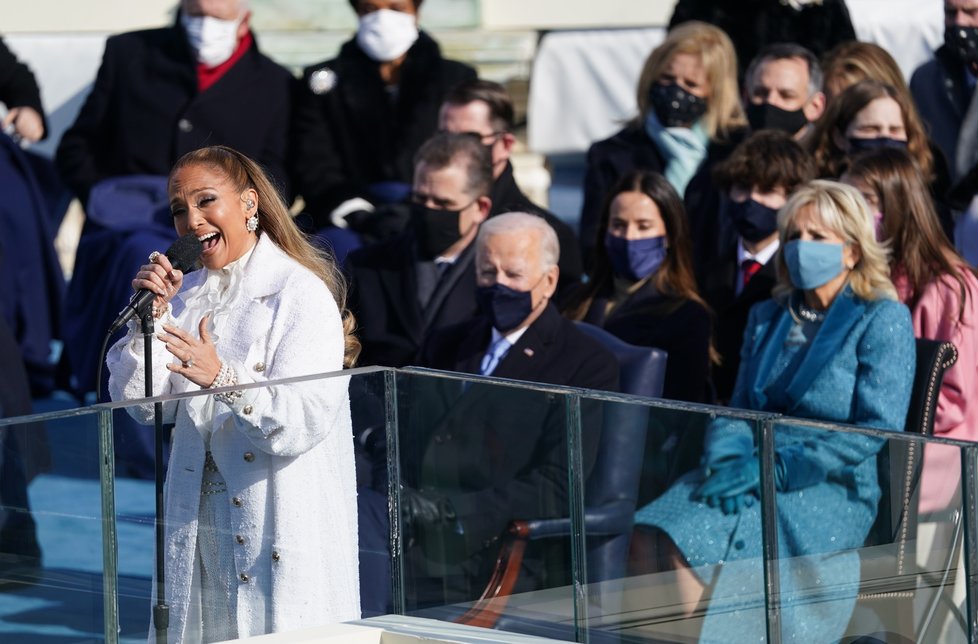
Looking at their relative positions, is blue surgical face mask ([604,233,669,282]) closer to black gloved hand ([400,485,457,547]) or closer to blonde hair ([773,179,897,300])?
blonde hair ([773,179,897,300])

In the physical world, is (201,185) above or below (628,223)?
above

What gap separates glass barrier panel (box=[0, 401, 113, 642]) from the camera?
4074mm

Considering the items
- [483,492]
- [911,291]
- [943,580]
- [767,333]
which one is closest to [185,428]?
[483,492]

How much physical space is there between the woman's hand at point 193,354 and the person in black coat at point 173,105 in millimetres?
4277

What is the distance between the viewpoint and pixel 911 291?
6016 mm

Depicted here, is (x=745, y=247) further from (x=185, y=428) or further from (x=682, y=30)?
(x=185, y=428)

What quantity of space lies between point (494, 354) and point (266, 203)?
181 cm

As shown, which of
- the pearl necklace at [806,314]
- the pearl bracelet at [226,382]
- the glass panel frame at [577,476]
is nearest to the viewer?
the glass panel frame at [577,476]

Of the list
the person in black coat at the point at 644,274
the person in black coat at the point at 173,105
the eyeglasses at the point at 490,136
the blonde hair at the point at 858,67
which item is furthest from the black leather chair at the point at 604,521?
the person in black coat at the point at 173,105

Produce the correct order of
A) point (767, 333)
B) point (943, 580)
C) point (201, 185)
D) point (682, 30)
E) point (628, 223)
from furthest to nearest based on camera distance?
point (682, 30) → point (628, 223) → point (767, 333) → point (201, 185) → point (943, 580)

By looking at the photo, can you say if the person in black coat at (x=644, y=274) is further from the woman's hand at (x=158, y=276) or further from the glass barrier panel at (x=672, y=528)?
the woman's hand at (x=158, y=276)

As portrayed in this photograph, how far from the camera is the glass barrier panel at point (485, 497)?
4363 millimetres

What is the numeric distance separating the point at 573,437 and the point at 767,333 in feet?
5.61

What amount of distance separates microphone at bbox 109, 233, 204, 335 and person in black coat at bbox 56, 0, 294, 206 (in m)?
4.16
